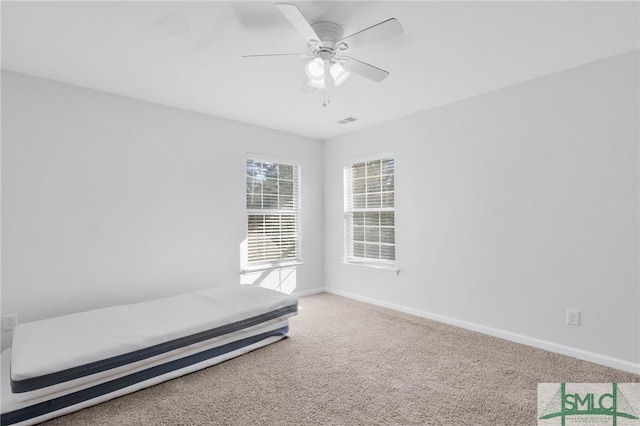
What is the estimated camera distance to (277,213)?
455 cm

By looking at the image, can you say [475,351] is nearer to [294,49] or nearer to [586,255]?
[586,255]

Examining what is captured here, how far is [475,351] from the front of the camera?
281 cm

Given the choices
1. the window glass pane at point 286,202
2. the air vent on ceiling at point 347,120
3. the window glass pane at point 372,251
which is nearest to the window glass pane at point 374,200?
the window glass pane at point 372,251

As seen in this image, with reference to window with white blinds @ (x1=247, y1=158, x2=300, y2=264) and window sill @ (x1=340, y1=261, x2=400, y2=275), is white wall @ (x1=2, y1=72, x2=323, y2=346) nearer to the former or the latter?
window with white blinds @ (x1=247, y1=158, x2=300, y2=264)

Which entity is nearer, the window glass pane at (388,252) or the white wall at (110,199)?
the white wall at (110,199)

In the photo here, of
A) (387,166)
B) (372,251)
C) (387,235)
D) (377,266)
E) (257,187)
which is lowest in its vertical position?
(377,266)

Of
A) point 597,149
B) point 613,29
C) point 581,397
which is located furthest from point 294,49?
point 581,397

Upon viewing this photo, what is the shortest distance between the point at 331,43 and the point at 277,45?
453 mm

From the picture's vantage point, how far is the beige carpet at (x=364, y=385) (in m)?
1.92

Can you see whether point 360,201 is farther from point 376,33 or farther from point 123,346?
point 123,346

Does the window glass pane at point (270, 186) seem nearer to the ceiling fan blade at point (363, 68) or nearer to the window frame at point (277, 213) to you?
the window frame at point (277, 213)

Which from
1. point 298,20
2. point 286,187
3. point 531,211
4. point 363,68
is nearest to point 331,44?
point 363,68

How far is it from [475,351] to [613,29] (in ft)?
8.63

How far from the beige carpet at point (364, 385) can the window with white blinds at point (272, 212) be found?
1.55m
